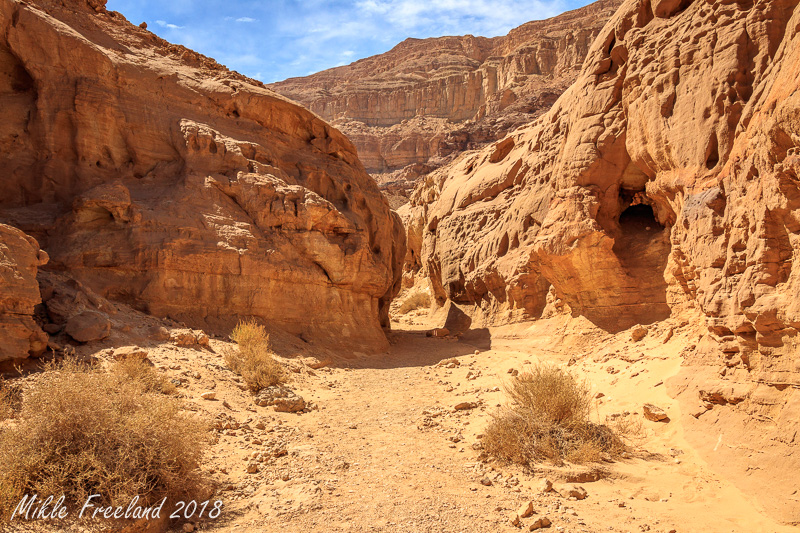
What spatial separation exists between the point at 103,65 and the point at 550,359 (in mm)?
12152

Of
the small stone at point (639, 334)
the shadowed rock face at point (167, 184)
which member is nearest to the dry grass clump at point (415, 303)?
the shadowed rock face at point (167, 184)

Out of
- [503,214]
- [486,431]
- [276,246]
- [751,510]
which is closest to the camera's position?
[751,510]

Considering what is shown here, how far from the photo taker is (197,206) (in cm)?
1115

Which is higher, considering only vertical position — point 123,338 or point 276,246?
point 276,246

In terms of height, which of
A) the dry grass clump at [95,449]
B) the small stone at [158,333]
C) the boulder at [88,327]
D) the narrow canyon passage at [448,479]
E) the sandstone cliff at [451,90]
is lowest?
the narrow canyon passage at [448,479]

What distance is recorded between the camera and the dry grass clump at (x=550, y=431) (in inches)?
216

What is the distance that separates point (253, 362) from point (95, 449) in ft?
15.0

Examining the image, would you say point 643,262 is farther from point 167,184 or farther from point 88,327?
point 167,184

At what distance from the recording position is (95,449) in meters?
4.14

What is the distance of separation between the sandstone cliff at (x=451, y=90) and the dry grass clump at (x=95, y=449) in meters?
51.7

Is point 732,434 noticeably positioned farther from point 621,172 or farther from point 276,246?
point 276,246

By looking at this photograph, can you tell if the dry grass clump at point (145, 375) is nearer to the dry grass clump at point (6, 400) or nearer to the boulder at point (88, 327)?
the boulder at point (88, 327)

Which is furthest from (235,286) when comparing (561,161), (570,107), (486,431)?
(570,107)

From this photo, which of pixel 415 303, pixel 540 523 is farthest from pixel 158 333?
pixel 415 303
